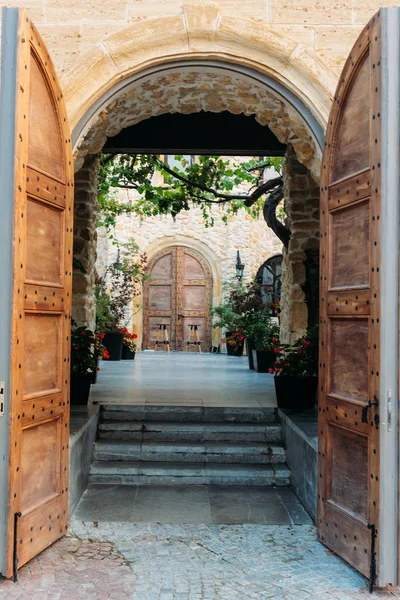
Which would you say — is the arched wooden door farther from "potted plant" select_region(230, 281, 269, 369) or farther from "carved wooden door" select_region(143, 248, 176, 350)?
"potted plant" select_region(230, 281, 269, 369)

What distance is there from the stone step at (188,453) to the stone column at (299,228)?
2216mm

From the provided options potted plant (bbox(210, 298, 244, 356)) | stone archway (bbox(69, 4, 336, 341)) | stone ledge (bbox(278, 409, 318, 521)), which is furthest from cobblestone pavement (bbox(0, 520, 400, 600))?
potted plant (bbox(210, 298, 244, 356))

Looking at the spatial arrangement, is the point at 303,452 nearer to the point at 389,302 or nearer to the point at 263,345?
the point at 389,302

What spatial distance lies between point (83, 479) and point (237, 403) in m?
1.76

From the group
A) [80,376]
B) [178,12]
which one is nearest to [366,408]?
[178,12]

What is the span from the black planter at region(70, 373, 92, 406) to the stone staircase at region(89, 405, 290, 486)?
0.21m

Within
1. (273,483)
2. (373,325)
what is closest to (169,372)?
(273,483)

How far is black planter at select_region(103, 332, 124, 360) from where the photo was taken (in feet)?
35.8

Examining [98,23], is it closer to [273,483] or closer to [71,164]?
[71,164]

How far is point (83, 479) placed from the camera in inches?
160

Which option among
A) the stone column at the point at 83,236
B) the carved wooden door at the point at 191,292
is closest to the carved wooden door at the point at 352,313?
the stone column at the point at 83,236

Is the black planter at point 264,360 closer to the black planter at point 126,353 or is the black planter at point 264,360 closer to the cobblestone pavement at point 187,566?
the black planter at point 126,353

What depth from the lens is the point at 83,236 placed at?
6484 millimetres

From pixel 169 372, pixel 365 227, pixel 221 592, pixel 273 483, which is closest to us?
pixel 221 592
